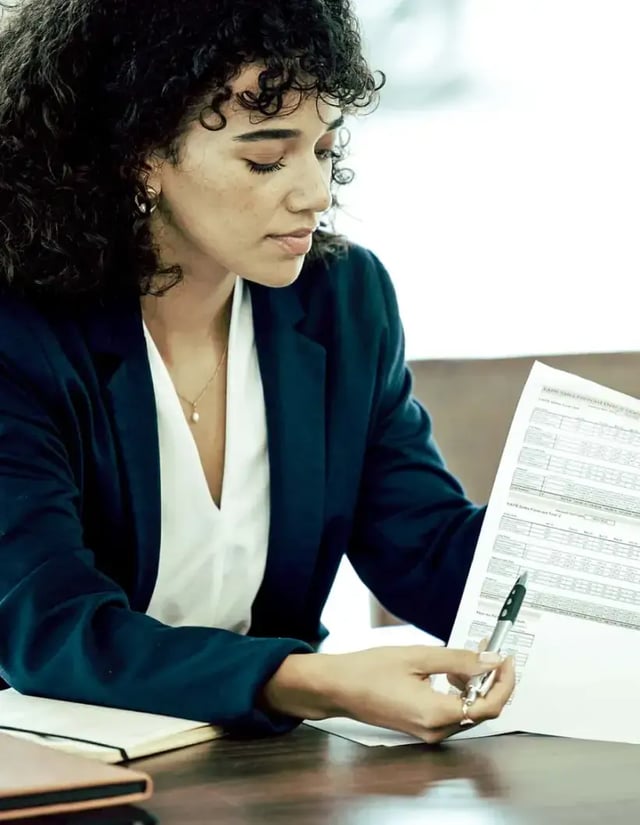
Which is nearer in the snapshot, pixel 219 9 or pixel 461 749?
pixel 461 749

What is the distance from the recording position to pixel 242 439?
5.29 feet

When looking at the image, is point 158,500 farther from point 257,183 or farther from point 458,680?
point 458,680

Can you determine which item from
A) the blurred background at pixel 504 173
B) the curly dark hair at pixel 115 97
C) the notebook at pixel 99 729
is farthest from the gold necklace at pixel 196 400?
the blurred background at pixel 504 173

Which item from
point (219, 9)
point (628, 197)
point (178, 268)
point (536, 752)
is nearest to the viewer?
point (536, 752)

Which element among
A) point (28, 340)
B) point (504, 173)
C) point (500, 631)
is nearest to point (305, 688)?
point (500, 631)

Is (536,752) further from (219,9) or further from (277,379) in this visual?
(219,9)

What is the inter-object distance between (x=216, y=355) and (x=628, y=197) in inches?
60.5

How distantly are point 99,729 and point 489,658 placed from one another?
327 mm

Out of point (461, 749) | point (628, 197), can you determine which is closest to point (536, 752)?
point (461, 749)

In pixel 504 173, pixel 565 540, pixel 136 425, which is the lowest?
pixel 565 540

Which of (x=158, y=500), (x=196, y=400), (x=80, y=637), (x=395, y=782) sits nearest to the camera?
(x=395, y=782)

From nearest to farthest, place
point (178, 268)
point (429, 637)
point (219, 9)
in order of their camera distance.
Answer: point (219, 9) < point (178, 268) < point (429, 637)

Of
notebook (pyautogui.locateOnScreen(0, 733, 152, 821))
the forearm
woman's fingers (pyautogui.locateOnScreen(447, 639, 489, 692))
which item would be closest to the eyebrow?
the forearm

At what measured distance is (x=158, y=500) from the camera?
151 centimetres
